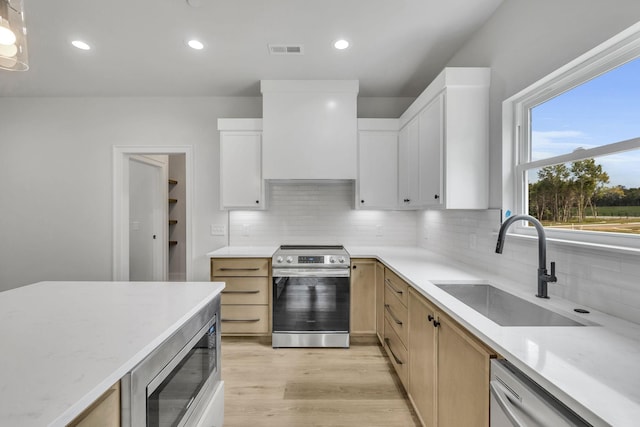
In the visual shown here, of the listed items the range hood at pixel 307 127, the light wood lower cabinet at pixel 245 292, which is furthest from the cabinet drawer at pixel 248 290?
the range hood at pixel 307 127

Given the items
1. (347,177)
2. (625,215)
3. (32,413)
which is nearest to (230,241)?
(347,177)

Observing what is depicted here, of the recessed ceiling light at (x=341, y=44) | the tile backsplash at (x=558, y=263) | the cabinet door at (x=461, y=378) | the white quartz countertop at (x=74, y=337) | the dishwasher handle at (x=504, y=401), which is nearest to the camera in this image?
the white quartz countertop at (x=74, y=337)

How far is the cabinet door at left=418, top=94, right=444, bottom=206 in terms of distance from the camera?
7.20 feet

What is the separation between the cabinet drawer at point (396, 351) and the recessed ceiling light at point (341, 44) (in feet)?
7.84

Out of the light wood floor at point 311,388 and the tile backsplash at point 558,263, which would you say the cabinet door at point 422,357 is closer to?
the light wood floor at point 311,388

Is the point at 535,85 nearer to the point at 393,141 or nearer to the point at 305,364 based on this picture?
the point at 393,141

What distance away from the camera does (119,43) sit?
246 centimetres

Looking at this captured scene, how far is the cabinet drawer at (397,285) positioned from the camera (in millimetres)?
2020

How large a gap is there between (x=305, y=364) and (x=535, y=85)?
2630mm

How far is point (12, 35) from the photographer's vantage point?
1.21m

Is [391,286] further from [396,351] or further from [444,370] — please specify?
[444,370]

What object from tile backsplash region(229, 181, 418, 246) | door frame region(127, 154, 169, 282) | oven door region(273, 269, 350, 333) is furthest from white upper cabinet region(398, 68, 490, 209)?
door frame region(127, 154, 169, 282)

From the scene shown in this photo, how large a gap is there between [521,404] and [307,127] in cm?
277

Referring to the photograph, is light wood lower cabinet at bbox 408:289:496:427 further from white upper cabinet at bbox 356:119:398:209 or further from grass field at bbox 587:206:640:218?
white upper cabinet at bbox 356:119:398:209
